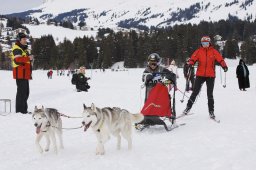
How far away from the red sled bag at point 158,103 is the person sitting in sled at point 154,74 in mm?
285

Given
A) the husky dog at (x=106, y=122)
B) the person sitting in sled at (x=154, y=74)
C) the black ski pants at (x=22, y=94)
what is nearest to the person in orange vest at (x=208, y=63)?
the person sitting in sled at (x=154, y=74)

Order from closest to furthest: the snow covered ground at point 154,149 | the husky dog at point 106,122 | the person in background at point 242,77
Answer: the snow covered ground at point 154,149 < the husky dog at point 106,122 < the person in background at point 242,77

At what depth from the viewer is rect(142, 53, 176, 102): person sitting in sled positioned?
855 cm

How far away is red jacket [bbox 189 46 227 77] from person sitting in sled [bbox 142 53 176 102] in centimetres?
127

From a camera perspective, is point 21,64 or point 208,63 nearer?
point 208,63

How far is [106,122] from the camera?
6.11 metres

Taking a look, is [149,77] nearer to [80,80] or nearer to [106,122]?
[106,122]

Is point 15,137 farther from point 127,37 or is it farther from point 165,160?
point 127,37

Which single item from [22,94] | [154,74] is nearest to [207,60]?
[154,74]

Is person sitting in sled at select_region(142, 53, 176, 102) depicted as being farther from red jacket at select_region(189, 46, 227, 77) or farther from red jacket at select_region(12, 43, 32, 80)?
red jacket at select_region(12, 43, 32, 80)

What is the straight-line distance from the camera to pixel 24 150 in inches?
267

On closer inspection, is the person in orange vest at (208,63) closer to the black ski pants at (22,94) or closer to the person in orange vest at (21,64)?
the person in orange vest at (21,64)

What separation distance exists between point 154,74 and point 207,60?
178cm

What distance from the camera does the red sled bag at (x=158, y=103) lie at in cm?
803
